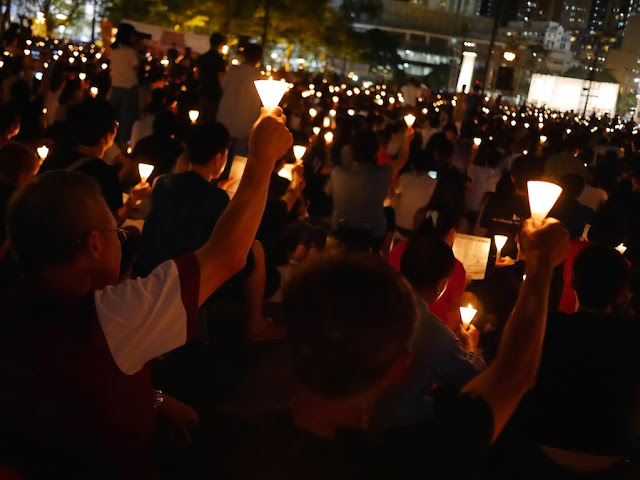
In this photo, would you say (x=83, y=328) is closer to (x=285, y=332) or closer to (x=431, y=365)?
(x=285, y=332)

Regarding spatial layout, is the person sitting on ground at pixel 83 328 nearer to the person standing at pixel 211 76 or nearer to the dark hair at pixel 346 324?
the dark hair at pixel 346 324

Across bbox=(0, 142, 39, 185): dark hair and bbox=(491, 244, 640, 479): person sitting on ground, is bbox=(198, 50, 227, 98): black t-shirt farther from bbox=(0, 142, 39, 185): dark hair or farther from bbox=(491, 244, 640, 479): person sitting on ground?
bbox=(491, 244, 640, 479): person sitting on ground

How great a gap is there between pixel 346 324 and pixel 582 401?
1.89 metres

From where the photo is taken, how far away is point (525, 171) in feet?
23.7

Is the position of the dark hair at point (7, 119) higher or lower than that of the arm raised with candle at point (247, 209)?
lower

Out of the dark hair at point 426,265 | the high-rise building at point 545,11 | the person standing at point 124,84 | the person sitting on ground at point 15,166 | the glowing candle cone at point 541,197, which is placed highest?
the high-rise building at point 545,11

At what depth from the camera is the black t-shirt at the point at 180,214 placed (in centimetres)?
476

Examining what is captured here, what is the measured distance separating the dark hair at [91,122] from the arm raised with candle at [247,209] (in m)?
2.92

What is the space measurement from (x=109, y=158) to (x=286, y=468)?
675cm

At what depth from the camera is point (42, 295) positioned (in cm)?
214

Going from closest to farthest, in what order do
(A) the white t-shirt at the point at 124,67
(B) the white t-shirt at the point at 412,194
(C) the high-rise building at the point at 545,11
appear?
(B) the white t-shirt at the point at 412,194
(A) the white t-shirt at the point at 124,67
(C) the high-rise building at the point at 545,11

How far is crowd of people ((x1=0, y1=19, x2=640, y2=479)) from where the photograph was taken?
1.66 m

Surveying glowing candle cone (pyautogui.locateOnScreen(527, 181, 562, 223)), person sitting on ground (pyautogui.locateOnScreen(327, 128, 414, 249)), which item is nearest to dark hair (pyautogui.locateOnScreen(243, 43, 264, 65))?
person sitting on ground (pyautogui.locateOnScreen(327, 128, 414, 249))

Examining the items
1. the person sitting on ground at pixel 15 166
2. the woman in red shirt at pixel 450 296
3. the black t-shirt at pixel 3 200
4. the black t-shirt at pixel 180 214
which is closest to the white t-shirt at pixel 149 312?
the woman in red shirt at pixel 450 296
